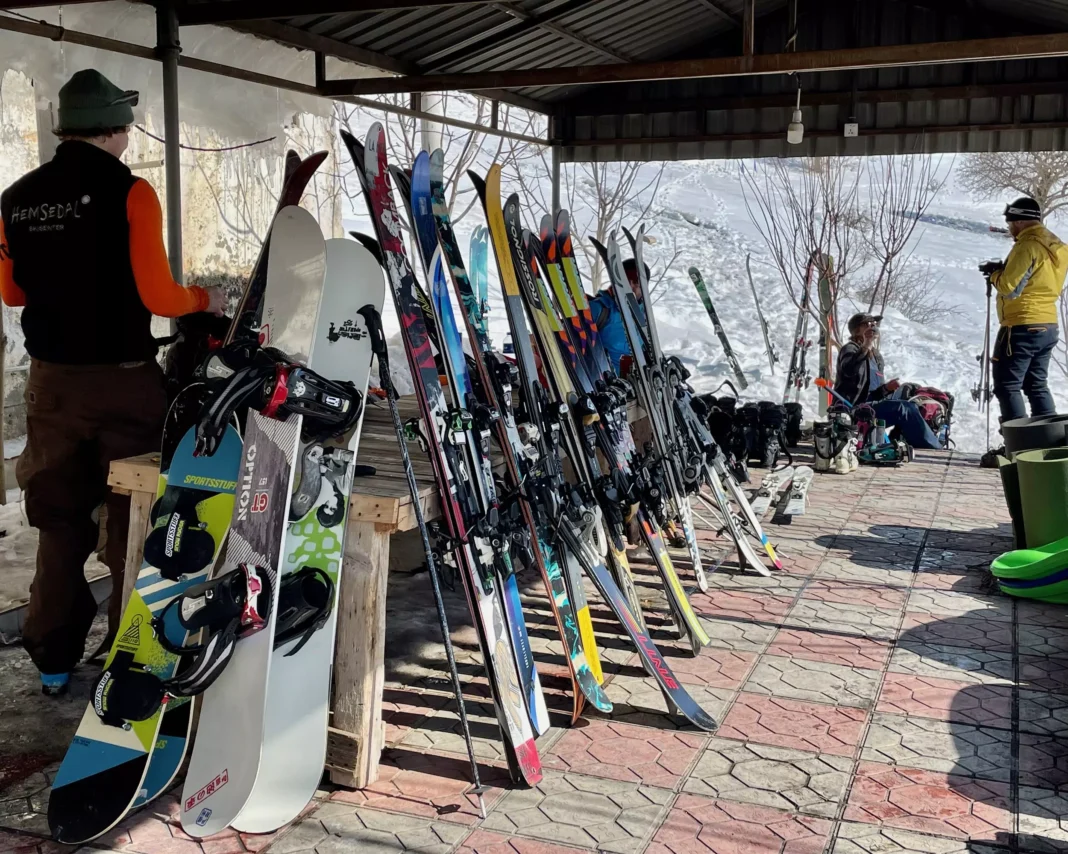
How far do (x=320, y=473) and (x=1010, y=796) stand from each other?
198 cm

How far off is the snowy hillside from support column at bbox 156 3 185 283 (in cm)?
1501

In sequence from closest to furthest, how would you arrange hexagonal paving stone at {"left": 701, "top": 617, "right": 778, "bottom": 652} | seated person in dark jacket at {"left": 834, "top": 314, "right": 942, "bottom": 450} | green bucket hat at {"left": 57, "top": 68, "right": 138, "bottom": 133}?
1. green bucket hat at {"left": 57, "top": 68, "right": 138, "bottom": 133}
2. hexagonal paving stone at {"left": 701, "top": 617, "right": 778, "bottom": 652}
3. seated person in dark jacket at {"left": 834, "top": 314, "right": 942, "bottom": 450}

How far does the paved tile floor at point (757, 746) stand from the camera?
2416 mm

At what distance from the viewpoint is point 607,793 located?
8.65 feet

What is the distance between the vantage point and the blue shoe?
3139 mm

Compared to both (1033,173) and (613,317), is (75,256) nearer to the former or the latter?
(613,317)

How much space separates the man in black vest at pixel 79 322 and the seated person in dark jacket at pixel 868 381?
5736 mm

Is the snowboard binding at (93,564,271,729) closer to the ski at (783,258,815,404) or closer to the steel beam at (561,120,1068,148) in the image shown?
the ski at (783,258,815,404)

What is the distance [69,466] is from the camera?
3.08m

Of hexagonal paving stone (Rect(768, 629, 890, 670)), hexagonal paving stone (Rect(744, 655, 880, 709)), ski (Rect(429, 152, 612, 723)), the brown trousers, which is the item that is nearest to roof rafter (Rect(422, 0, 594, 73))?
ski (Rect(429, 152, 612, 723))

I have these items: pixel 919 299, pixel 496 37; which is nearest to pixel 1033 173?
pixel 919 299

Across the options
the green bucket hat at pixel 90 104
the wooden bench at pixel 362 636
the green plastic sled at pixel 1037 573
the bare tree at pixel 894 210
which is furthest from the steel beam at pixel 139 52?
the bare tree at pixel 894 210

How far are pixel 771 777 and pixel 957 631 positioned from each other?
1.57 meters

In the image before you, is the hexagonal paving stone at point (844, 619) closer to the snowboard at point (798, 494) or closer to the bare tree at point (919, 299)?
the snowboard at point (798, 494)
